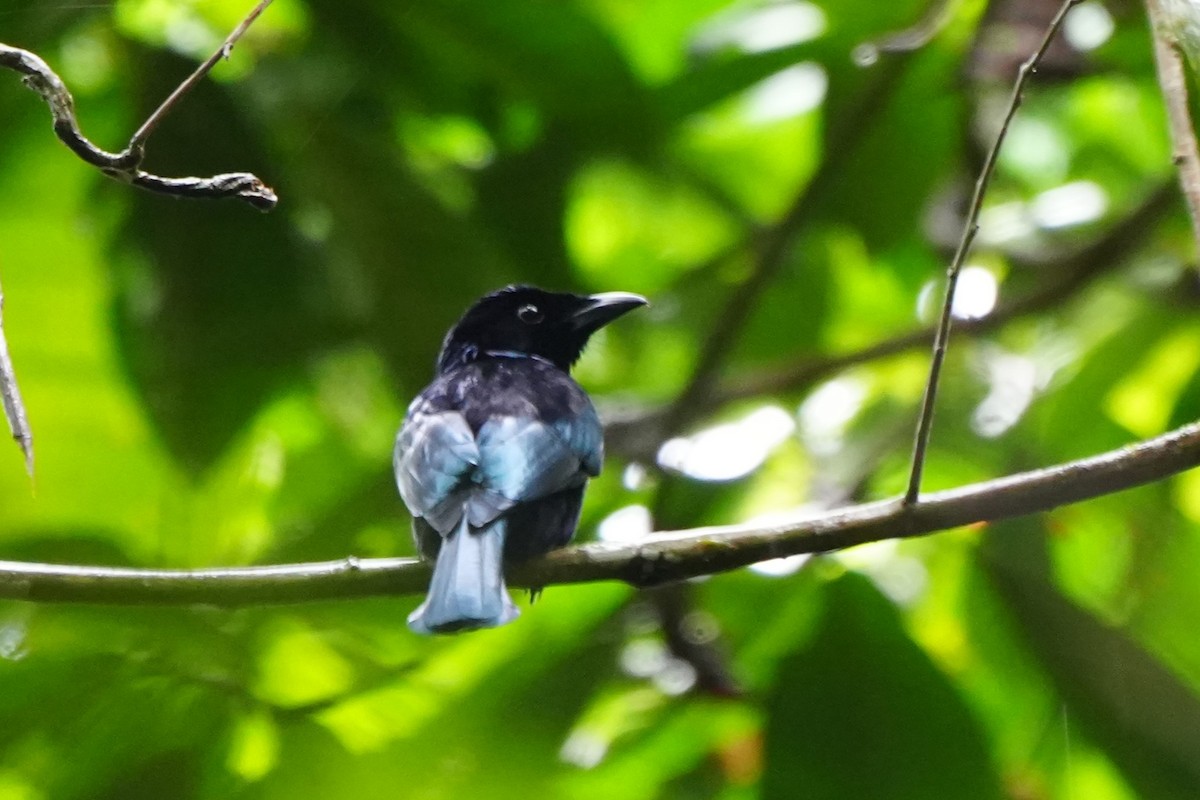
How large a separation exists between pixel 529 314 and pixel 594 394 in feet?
1.93

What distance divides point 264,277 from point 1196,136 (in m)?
1.92

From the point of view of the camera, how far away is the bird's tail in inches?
92.7

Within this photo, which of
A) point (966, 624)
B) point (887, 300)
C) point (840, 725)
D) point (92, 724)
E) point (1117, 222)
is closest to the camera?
point (92, 724)

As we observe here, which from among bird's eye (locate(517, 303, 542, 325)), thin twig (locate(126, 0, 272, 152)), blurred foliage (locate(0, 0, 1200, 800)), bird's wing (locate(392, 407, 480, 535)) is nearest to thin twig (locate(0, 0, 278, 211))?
thin twig (locate(126, 0, 272, 152))

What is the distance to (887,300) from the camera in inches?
184

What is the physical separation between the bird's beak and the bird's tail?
108cm

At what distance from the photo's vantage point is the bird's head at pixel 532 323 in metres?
3.71

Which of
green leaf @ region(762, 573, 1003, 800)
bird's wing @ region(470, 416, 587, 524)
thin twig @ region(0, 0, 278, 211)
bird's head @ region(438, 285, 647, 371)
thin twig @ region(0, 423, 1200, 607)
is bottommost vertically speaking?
green leaf @ region(762, 573, 1003, 800)

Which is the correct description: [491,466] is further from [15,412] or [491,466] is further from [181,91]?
[15,412]

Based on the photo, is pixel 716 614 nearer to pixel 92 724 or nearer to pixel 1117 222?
pixel 92 724

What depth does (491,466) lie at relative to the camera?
2957mm

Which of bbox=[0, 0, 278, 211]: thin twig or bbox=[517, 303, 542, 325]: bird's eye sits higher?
bbox=[0, 0, 278, 211]: thin twig

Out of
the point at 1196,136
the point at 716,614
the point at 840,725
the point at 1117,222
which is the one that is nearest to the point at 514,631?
the point at 716,614

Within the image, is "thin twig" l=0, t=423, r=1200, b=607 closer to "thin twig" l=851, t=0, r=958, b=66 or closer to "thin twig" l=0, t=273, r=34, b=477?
"thin twig" l=0, t=273, r=34, b=477
